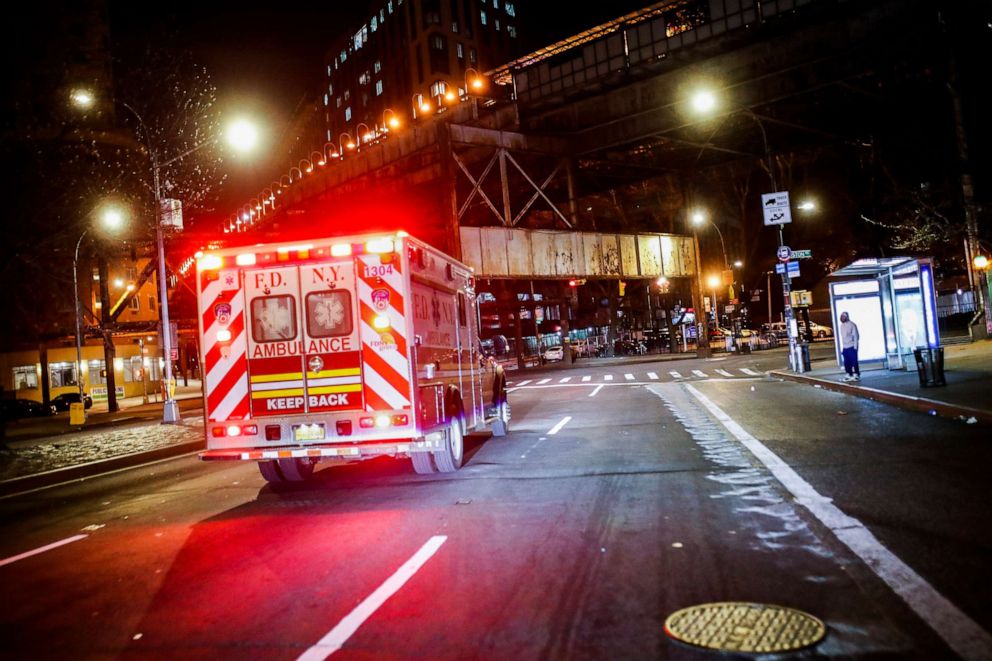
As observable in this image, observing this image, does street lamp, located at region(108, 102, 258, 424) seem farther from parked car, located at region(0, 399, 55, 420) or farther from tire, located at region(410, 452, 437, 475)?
parked car, located at region(0, 399, 55, 420)

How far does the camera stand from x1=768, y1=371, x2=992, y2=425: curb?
10617mm

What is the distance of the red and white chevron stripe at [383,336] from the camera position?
839cm

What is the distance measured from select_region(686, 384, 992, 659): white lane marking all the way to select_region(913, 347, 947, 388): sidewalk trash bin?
8083mm

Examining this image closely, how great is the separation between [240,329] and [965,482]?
8.03 metres

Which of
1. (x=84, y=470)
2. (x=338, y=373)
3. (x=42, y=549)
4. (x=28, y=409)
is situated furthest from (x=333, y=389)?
(x=28, y=409)

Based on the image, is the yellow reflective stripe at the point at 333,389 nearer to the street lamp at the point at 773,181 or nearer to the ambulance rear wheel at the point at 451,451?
the ambulance rear wheel at the point at 451,451

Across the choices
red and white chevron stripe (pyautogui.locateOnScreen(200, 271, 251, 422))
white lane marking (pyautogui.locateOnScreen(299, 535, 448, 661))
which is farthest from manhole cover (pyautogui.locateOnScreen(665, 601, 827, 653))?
red and white chevron stripe (pyautogui.locateOnScreen(200, 271, 251, 422))

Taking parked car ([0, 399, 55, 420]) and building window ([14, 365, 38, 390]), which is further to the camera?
building window ([14, 365, 38, 390])

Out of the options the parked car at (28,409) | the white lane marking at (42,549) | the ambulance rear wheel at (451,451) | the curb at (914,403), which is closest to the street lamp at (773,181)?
the curb at (914,403)

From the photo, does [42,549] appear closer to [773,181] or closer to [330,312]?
[330,312]

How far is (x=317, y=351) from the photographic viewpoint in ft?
28.3

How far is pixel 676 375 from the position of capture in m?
30.0

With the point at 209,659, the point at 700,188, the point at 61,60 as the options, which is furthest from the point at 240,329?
the point at 700,188

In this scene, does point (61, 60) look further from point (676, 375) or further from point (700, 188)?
point (700, 188)
